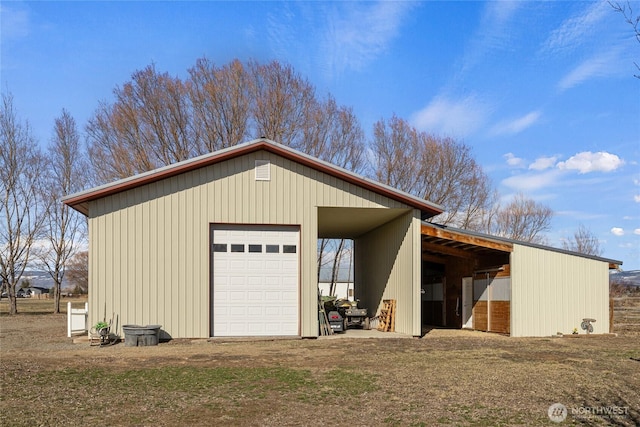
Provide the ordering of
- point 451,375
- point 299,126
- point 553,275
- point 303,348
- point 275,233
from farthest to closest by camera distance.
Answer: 1. point 299,126
2. point 553,275
3. point 275,233
4. point 303,348
5. point 451,375

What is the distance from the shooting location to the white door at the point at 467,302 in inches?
785

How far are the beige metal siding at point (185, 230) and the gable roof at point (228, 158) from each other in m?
0.20

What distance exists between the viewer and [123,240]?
14750 millimetres

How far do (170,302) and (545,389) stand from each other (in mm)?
9842

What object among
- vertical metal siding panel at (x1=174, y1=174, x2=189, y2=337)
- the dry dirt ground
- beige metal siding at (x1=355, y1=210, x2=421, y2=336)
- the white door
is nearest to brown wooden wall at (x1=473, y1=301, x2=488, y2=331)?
the white door

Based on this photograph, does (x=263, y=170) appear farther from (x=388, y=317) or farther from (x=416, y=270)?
(x=388, y=317)

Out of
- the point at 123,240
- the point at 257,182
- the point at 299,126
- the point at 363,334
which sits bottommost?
the point at 363,334

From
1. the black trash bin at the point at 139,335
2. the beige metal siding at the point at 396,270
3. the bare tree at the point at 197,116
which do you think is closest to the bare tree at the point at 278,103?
the bare tree at the point at 197,116

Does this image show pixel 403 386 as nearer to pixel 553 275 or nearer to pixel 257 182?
pixel 257 182

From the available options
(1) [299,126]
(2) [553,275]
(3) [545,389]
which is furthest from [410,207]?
(1) [299,126]

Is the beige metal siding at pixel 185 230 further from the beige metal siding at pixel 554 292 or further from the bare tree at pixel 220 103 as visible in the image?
the bare tree at pixel 220 103

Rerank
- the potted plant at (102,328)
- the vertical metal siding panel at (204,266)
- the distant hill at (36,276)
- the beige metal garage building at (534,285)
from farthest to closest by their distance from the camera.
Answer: the distant hill at (36,276)
the beige metal garage building at (534,285)
the vertical metal siding panel at (204,266)
the potted plant at (102,328)

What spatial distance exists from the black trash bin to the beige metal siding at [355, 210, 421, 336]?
23.5ft

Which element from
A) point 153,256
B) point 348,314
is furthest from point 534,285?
point 153,256
